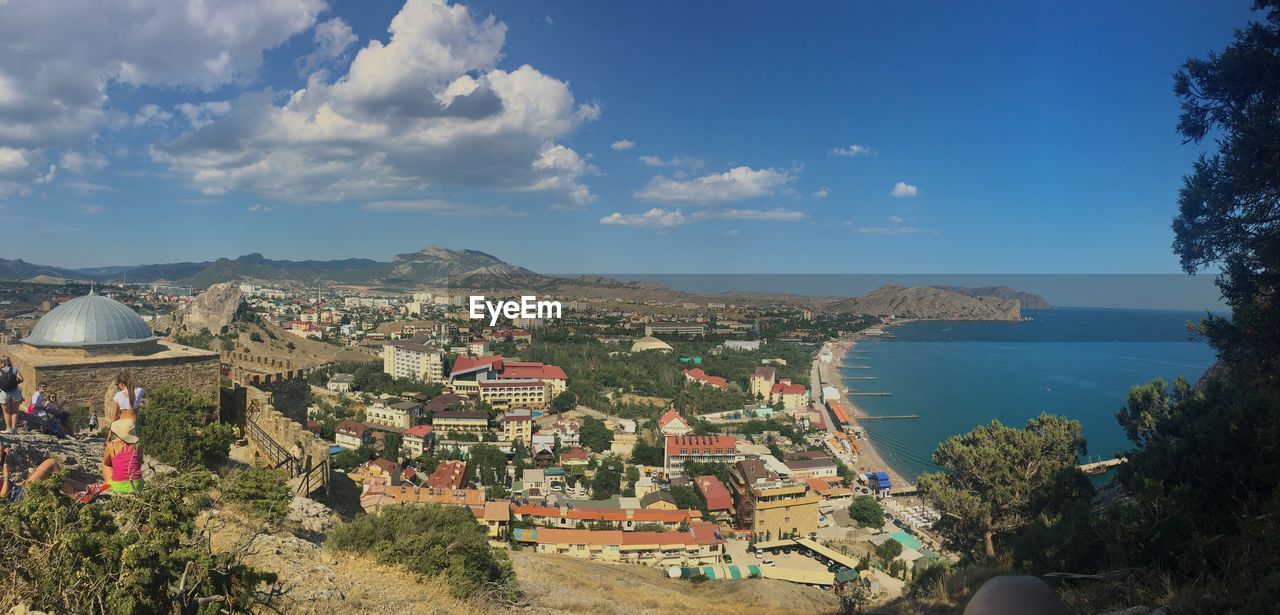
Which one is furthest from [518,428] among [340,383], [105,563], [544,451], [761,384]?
[105,563]

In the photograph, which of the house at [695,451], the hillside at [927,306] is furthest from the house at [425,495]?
the hillside at [927,306]

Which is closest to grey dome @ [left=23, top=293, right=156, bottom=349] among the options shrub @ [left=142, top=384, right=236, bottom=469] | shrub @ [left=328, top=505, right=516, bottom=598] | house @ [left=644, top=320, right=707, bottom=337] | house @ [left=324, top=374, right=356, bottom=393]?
shrub @ [left=142, top=384, right=236, bottom=469]

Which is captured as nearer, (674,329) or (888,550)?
(888,550)

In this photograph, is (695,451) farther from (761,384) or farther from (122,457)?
(122,457)

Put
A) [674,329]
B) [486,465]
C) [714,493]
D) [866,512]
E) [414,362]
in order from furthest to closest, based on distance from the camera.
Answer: [674,329], [414,362], [486,465], [714,493], [866,512]

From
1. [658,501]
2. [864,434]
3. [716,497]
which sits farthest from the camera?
[864,434]

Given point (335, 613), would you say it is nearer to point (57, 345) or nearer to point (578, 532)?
point (57, 345)

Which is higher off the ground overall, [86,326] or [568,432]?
[86,326]
